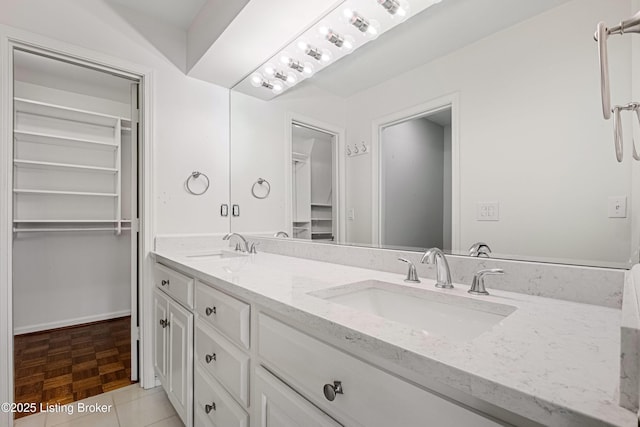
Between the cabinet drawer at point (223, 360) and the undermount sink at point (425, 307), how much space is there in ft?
A: 1.15

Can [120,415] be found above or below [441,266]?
below

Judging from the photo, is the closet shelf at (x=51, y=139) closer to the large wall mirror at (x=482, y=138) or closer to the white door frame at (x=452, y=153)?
the large wall mirror at (x=482, y=138)

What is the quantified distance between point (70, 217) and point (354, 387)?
3.27 m

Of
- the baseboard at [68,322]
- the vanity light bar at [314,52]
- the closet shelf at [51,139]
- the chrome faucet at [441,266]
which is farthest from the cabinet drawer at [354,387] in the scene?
the baseboard at [68,322]

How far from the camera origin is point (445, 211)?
42.3 inches

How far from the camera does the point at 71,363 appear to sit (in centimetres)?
215

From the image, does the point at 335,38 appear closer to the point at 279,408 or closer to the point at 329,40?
the point at 329,40

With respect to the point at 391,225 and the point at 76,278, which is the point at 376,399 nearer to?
the point at 391,225

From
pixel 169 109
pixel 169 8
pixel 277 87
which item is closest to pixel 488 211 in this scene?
pixel 277 87

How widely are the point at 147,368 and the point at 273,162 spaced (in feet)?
5.08

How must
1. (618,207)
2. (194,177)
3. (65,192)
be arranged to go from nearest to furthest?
(618,207), (194,177), (65,192)

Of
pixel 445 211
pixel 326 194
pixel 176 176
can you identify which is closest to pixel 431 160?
pixel 445 211

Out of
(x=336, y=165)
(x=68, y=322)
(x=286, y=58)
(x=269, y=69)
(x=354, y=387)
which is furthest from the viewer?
(x=68, y=322)

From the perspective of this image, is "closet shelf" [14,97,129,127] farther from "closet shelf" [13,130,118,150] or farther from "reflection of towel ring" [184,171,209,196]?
"reflection of towel ring" [184,171,209,196]
